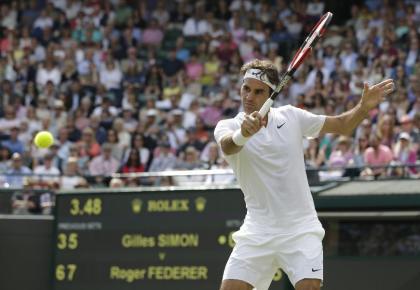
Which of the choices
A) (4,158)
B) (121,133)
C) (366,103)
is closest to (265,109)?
(366,103)

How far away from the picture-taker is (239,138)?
21.0 feet

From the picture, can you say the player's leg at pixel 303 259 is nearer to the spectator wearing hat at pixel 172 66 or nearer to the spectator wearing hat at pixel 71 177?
the spectator wearing hat at pixel 71 177

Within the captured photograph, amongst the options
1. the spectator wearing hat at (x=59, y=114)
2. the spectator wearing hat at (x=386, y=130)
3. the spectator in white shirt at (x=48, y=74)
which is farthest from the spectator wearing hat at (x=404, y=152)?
the spectator in white shirt at (x=48, y=74)

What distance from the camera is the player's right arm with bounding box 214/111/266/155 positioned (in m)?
6.16

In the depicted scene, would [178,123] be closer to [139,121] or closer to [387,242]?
[139,121]

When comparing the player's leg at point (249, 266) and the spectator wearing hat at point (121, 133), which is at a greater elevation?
the spectator wearing hat at point (121, 133)

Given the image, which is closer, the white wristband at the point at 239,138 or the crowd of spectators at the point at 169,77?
the white wristband at the point at 239,138

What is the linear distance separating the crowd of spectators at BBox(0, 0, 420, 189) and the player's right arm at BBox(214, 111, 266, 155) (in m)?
5.34

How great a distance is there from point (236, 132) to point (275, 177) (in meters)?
0.61

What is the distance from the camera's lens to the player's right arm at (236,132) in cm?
616

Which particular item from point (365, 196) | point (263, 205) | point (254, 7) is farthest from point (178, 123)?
point (263, 205)

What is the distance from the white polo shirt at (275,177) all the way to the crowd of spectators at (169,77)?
5.18 metres

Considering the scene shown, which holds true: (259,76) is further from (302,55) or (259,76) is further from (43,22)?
(43,22)

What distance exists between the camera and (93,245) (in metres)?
11.7
